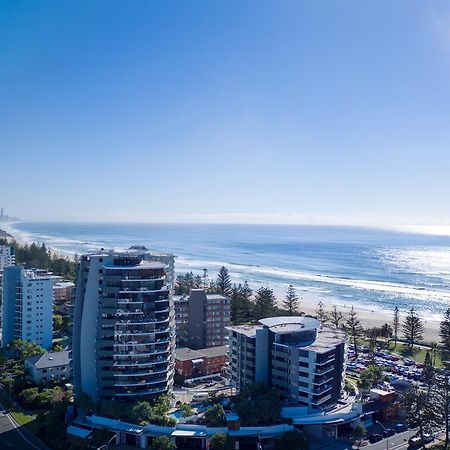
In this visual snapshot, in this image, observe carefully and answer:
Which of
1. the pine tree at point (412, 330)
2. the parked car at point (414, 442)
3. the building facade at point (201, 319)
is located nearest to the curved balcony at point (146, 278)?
the building facade at point (201, 319)

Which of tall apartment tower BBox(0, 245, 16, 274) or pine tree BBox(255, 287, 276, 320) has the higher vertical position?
tall apartment tower BBox(0, 245, 16, 274)

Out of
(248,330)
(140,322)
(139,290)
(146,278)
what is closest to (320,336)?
(248,330)

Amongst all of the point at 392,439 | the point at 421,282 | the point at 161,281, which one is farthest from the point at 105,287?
the point at 421,282

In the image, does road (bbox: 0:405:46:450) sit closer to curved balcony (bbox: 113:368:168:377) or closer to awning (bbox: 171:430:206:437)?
curved balcony (bbox: 113:368:168:377)

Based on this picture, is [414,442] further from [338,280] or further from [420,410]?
[338,280]

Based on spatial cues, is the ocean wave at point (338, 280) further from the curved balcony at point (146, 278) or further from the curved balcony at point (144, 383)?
the curved balcony at point (146, 278)

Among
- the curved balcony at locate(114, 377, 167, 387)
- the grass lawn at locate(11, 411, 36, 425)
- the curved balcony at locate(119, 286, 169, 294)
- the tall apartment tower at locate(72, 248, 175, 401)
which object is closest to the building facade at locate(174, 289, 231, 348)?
the curved balcony at locate(114, 377, 167, 387)

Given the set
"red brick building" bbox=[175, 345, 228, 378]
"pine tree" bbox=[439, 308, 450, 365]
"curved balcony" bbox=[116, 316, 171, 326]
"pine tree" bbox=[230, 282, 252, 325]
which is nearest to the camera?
"curved balcony" bbox=[116, 316, 171, 326]
